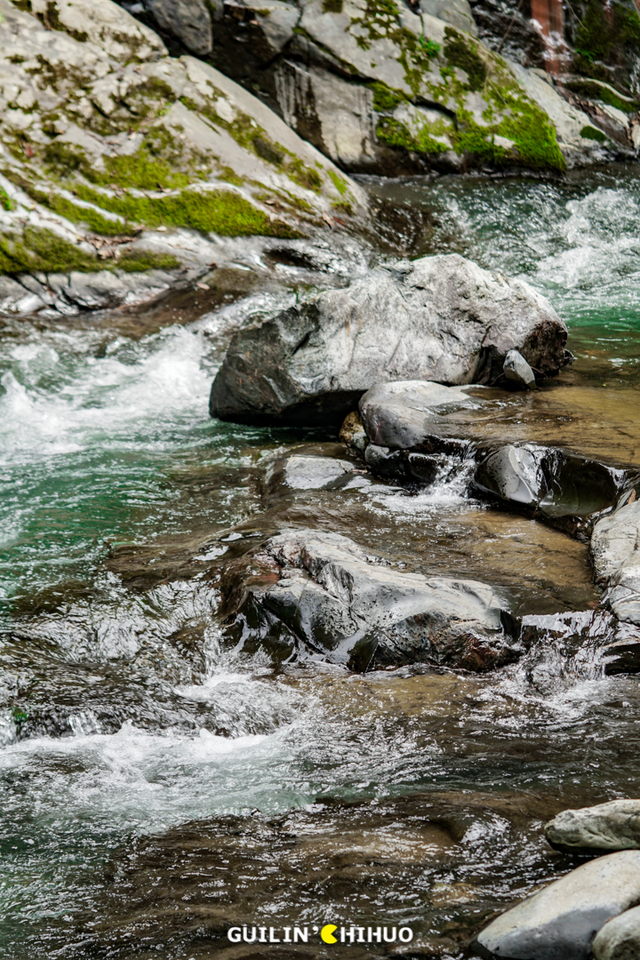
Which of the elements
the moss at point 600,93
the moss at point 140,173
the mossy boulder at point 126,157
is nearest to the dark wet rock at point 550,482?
the mossy boulder at point 126,157

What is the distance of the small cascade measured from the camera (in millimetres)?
14430

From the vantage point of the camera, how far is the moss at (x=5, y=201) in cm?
918

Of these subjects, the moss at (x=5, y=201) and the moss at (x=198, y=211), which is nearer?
the moss at (x=5, y=201)

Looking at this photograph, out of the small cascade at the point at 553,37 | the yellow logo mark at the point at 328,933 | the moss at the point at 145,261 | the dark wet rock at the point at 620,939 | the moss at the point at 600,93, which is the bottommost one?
Result: the yellow logo mark at the point at 328,933

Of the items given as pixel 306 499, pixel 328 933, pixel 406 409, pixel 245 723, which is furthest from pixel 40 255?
pixel 328 933

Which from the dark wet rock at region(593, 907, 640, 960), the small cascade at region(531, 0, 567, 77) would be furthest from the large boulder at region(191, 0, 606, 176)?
the dark wet rock at region(593, 907, 640, 960)

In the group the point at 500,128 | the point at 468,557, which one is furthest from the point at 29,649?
the point at 500,128

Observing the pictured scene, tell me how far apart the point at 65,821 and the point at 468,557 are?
247 centimetres

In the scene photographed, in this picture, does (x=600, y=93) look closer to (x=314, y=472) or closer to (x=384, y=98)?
(x=384, y=98)

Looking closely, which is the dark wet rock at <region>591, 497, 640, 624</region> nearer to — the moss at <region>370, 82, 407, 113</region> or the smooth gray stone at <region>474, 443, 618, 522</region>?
the smooth gray stone at <region>474, 443, 618, 522</region>

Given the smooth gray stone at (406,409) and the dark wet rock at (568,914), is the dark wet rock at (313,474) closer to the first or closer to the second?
the smooth gray stone at (406,409)

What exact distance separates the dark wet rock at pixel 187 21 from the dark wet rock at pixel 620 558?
33.6 ft

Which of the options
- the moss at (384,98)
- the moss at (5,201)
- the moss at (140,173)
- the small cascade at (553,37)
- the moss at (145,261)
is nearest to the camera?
the moss at (5,201)

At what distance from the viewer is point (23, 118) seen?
988 cm
